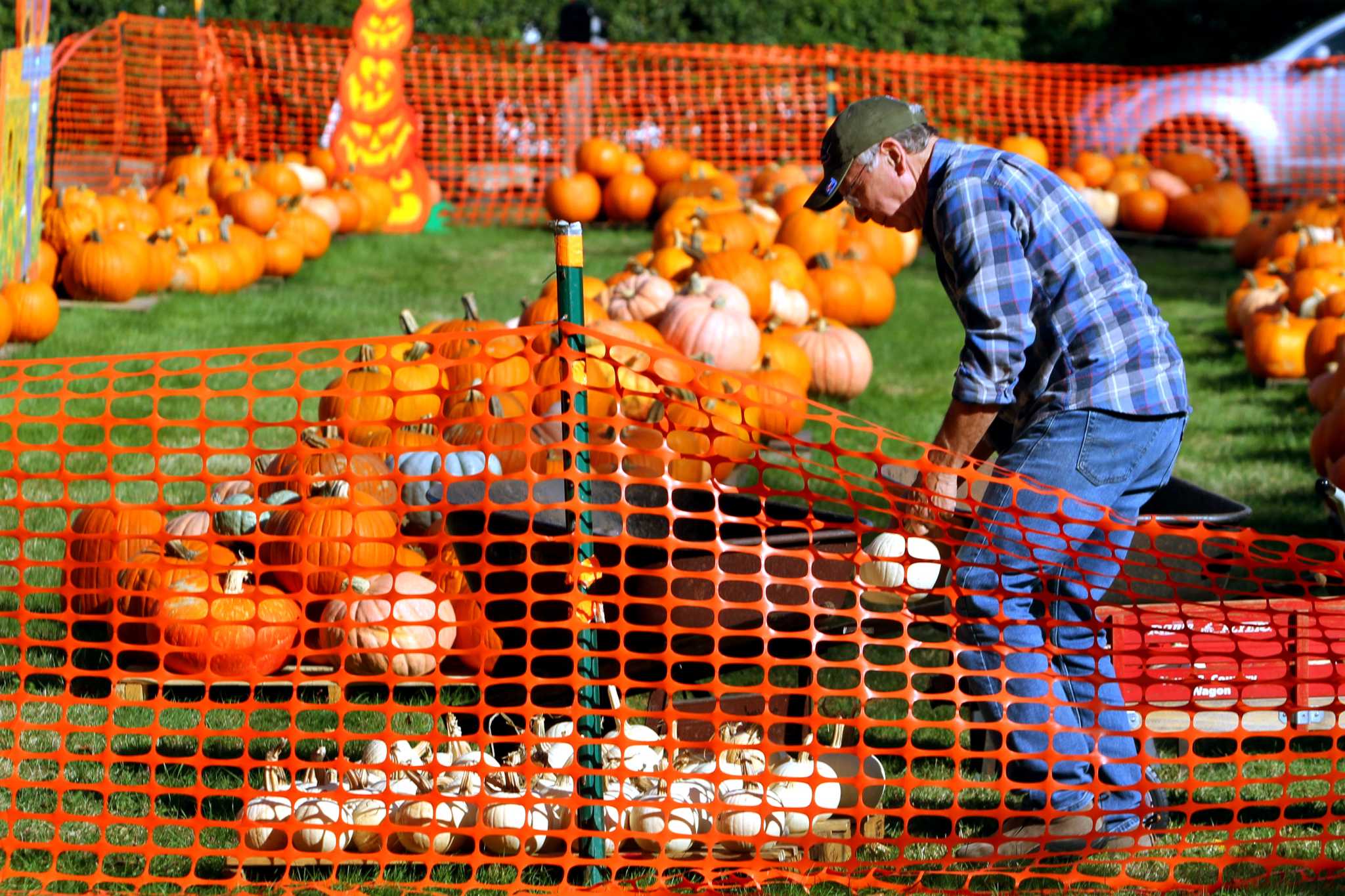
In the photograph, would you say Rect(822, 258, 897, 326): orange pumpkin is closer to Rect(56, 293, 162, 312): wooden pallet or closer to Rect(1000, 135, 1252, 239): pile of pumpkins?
Rect(1000, 135, 1252, 239): pile of pumpkins

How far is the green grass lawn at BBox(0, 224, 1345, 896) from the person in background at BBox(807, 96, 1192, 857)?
237 mm

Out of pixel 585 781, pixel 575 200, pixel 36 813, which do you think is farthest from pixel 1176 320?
pixel 36 813

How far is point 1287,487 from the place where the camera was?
690 centimetres

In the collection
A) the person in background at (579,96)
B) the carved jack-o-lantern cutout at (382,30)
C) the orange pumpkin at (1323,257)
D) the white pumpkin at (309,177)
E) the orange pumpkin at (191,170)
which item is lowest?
the orange pumpkin at (1323,257)

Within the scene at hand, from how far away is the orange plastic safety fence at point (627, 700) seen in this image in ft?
12.0

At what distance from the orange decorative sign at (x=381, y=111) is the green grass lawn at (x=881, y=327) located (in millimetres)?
673

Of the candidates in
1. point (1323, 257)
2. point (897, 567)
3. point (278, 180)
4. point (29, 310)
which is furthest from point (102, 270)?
point (1323, 257)

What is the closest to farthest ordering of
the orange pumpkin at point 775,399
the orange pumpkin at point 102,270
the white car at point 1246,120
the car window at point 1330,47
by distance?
the orange pumpkin at point 775,399 → the orange pumpkin at point 102,270 → the white car at point 1246,120 → the car window at point 1330,47

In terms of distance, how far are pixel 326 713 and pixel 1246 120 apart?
13066 mm

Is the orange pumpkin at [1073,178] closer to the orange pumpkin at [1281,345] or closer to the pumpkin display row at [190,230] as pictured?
the orange pumpkin at [1281,345]

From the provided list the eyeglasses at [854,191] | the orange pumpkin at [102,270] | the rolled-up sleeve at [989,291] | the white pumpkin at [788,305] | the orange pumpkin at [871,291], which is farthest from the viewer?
the orange pumpkin at [871,291]

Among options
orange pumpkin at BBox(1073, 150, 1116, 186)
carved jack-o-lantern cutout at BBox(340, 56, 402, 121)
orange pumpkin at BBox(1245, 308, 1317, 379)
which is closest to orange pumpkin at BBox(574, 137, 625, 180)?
carved jack-o-lantern cutout at BBox(340, 56, 402, 121)

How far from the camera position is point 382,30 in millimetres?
12812

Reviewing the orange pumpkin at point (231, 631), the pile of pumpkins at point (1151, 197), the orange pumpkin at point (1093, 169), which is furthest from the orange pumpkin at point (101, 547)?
the orange pumpkin at point (1093, 169)
